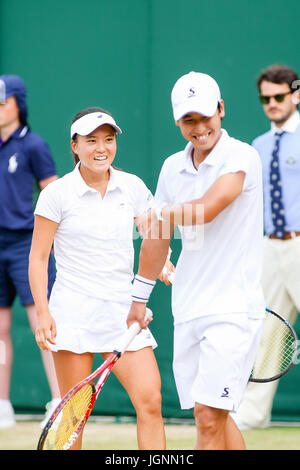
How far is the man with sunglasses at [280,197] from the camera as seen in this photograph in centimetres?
563

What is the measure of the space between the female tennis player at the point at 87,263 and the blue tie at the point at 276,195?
157 centimetres

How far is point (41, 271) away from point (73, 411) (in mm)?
718

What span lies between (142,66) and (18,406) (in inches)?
92.2

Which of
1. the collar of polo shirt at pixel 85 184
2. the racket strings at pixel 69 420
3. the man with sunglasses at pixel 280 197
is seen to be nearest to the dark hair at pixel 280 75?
the man with sunglasses at pixel 280 197

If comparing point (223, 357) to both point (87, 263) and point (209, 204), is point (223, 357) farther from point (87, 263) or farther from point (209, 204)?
point (87, 263)

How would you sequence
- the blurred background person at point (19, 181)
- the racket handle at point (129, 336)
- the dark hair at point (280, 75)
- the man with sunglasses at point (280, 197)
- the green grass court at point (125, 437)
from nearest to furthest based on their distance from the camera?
the racket handle at point (129, 336) < the green grass court at point (125, 437) < the man with sunglasses at point (280, 197) < the dark hair at point (280, 75) < the blurred background person at point (19, 181)

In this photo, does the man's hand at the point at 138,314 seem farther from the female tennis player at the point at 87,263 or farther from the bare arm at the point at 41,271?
the bare arm at the point at 41,271

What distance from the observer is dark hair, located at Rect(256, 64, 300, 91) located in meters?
5.74

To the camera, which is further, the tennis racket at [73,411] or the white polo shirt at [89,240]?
the white polo shirt at [89,240]

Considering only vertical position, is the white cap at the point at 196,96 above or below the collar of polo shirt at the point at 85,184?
above

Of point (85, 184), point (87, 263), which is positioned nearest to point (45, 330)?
point (87, 263)

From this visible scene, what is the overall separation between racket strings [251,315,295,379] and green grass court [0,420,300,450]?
0.41 metres

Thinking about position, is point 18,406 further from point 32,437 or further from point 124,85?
point 124,85

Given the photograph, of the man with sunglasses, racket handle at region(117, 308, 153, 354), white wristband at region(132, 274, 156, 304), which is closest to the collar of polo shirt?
white wristband at region(132, 274, 156, 304)
